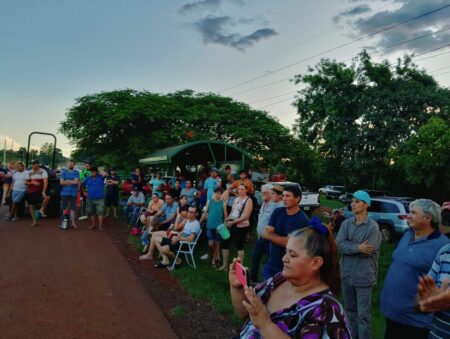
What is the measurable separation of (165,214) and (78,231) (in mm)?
3220

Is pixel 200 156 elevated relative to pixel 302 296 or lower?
elevated

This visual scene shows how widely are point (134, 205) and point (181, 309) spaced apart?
791 centimetres

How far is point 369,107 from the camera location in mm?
27016

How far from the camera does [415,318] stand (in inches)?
127

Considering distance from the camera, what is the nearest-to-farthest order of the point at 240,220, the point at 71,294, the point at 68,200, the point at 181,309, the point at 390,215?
the point at 181,309
the point at 71,294
the point at 240,220
the point at 68,200
the point at 390,215

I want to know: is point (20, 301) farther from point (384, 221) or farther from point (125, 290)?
point (384, 221)

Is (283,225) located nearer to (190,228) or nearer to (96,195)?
(190,228)

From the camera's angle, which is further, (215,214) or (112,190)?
(112,190)

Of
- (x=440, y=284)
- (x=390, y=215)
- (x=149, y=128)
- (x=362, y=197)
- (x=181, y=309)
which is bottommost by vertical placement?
(x=181, y=309)

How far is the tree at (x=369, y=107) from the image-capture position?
2645cm

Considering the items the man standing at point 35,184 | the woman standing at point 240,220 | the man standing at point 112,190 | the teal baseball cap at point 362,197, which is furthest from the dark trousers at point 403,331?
the man standing at point 112,190

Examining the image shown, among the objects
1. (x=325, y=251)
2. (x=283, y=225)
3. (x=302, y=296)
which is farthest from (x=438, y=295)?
(x=283, y=225)

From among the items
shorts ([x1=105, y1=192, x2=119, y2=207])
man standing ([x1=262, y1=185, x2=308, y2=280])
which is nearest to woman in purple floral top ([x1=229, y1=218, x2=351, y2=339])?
man standing ([x1=262, y1=185, x2=308, y2=280])

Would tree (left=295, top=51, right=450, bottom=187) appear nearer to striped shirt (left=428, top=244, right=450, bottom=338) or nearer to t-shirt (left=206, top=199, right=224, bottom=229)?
t-shirt (left=206, top=199, right=224, bottom=229)
